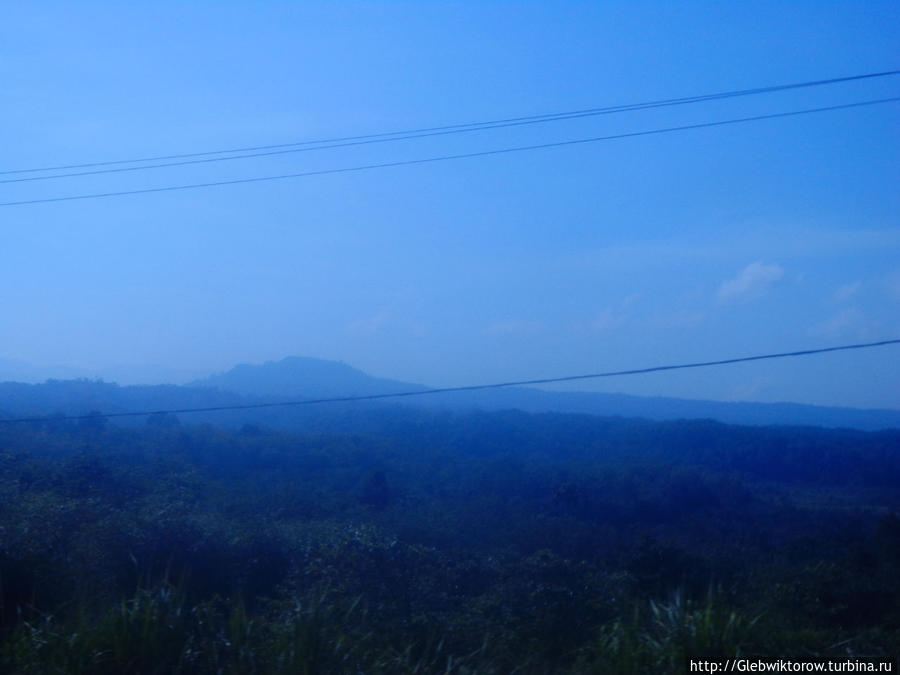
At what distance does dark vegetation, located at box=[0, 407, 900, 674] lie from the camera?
6992 mm

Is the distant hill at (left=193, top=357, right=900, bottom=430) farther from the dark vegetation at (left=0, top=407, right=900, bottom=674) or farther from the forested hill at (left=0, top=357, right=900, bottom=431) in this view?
the dark vegetation at (left=0, top=407, right=900, bottom=674)

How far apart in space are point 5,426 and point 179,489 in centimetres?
1728

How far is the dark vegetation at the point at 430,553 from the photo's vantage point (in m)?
6.99

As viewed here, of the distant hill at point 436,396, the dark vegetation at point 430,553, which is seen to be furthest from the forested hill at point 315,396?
the dark vegetation at point 430,553

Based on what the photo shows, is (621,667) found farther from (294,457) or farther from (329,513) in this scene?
(294,457)

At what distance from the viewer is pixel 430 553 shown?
17.4 m

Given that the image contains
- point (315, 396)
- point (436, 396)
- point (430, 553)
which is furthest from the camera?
point (436, 396)

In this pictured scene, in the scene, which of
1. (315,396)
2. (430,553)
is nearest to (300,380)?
(315,396)

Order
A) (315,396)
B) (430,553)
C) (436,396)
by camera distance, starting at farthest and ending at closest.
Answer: (436,396) < (315,396) < (430,553)

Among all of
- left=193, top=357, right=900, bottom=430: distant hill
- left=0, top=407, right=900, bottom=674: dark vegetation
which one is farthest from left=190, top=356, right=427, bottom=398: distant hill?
left=0, top=407, right=900, bottom=674: dark vegetation

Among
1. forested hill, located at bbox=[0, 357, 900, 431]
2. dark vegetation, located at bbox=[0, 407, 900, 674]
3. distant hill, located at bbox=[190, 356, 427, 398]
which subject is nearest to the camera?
dark vegetation, located at bbox=[0, 407, 900, 674]

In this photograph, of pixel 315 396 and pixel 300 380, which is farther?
pixel 300 380

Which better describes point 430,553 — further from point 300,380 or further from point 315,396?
point 300,380

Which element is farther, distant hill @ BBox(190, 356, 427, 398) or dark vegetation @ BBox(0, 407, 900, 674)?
distant hill @ BBox(190, 356, 427, 398)
